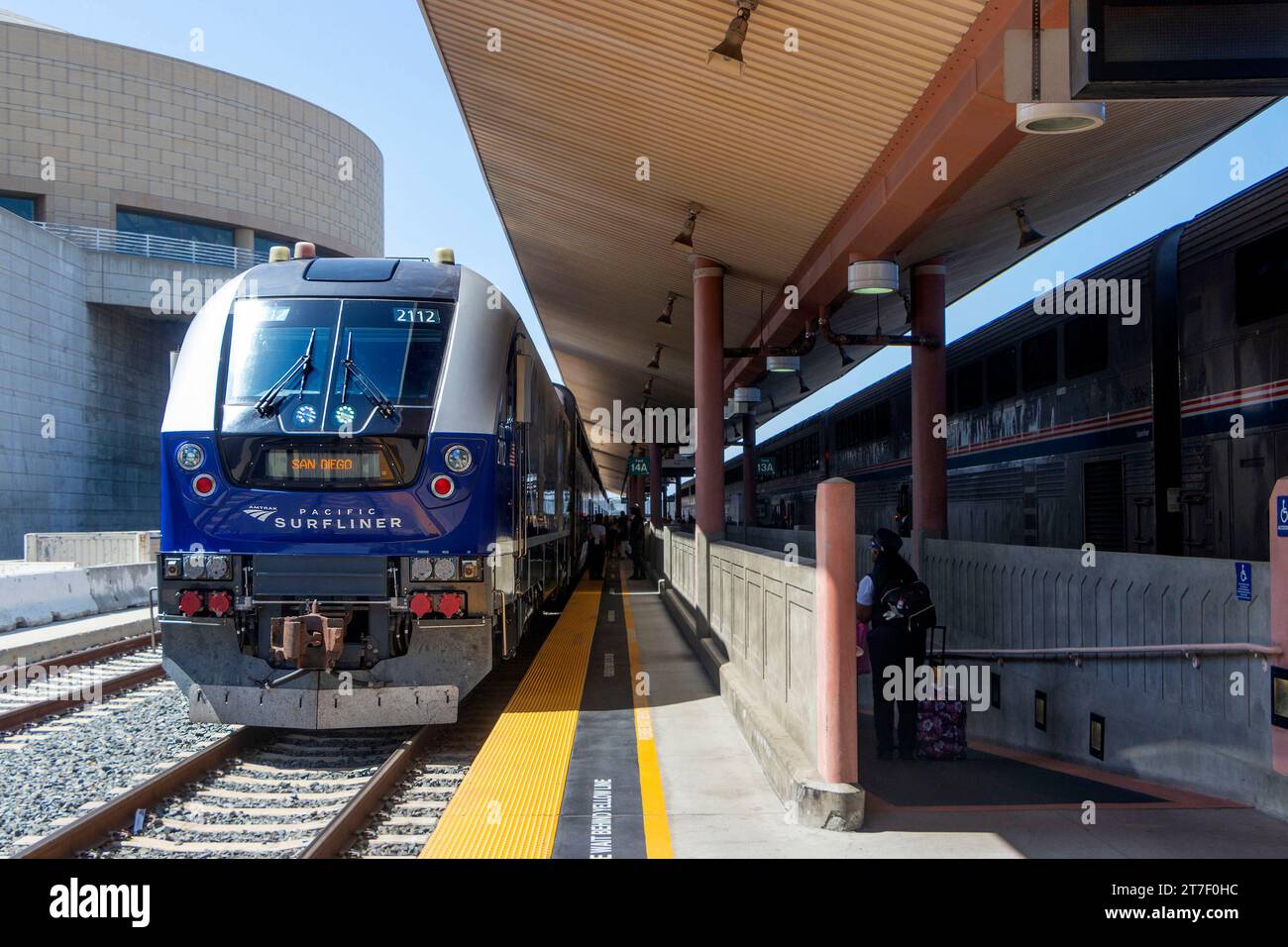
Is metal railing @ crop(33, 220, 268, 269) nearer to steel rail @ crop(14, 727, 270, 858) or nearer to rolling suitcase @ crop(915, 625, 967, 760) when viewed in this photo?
steel rail @ crop(14, 727, 270, 858)

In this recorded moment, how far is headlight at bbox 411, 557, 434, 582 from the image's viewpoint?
23.7 ft

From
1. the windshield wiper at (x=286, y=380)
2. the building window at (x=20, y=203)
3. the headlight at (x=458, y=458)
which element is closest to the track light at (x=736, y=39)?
the headlight at (x=458, y=458)

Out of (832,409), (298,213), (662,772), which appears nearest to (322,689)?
(662,772)

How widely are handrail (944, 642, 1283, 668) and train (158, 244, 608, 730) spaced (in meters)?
4.30

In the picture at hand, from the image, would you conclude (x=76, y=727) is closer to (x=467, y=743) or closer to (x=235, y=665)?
(x=235, y=665)

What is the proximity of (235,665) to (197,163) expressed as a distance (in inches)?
1470

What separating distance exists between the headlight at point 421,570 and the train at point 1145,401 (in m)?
6.65

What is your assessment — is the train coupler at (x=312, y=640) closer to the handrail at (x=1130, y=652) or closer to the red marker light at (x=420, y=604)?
the red marker light at (x=420, y=604)

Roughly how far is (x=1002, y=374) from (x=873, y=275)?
3.98 meters

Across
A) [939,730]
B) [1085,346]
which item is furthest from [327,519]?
[1085,346]

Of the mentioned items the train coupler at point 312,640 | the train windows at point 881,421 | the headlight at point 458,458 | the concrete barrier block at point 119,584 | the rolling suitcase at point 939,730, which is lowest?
the rolling suitcase at point 939,730

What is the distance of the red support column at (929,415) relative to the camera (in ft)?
48.4

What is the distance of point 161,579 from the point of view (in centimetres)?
723

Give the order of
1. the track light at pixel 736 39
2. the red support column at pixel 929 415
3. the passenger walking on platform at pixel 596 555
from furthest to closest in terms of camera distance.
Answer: the passenger walking on platform at pixel 596 555 → the red support column at pixel 929 415 → the track light at pixel 736 39
